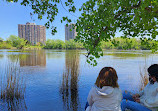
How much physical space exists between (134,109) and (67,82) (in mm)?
4331

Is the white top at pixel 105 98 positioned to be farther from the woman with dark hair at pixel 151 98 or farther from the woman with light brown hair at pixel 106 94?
the woman with dark hair at pixel 151 98

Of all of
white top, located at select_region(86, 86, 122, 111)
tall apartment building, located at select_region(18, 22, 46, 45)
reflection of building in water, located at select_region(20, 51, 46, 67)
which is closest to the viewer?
white top, located at select_region(86, 86, 122, 111)

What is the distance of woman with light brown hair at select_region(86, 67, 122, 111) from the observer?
180 centimetres

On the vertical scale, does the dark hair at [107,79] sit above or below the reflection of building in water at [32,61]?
above

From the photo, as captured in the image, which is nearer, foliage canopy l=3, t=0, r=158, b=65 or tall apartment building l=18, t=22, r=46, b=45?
foliage canopy l=3, t=0, r=158, b=65

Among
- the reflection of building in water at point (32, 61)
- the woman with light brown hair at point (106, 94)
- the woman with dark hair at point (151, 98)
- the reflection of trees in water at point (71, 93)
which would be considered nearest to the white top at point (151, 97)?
the woman with dark hair at point (151, 98)

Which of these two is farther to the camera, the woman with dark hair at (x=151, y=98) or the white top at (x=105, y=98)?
the woman with dark hair at (x=151, y=98)

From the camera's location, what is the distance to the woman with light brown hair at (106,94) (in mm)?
1796

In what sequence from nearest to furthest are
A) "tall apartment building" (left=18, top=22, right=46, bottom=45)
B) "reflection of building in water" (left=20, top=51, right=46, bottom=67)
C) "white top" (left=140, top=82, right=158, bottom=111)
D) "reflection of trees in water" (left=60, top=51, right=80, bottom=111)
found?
"white top" (left=140, top=82, right=158, bottom=111) < "reflection of trees in water" (left=60, top=51, right=80, bottom=111) < "reflection of building in water" (left=20, top=51, right=46, bottom=67) < "tall apartment building" (left=18, top=22, right=46, bottom=45)

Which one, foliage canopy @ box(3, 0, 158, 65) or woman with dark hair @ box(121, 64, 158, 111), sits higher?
foliage canopy @ box(3, 0, 158, 65)

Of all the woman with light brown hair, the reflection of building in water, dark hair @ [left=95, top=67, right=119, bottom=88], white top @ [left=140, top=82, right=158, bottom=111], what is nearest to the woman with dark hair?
white top @ [left=140, top=82, right=158, bottom=111]

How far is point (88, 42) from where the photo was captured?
2.64 meters

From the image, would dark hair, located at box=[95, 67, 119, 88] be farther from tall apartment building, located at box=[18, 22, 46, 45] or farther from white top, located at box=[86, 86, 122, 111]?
tall apartment building, located at box=[18, 22, 46, 45]

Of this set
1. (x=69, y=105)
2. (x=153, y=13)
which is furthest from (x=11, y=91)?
(x=153, y=13)
